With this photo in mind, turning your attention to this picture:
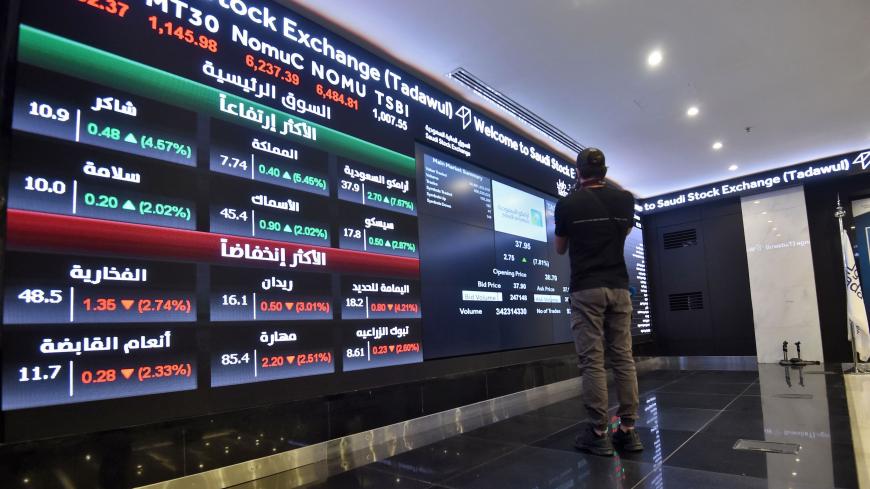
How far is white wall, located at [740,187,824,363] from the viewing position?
6.97 m

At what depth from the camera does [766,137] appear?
230 inches

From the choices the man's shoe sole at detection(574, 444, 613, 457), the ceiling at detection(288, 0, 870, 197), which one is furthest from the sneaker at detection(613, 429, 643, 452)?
the ceiling at detection(288, 0, 870, 197)

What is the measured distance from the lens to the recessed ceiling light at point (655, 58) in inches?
151

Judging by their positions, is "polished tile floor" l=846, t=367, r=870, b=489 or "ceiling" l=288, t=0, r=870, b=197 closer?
"polished tile floor" l=846, t=367, r=870, b=489

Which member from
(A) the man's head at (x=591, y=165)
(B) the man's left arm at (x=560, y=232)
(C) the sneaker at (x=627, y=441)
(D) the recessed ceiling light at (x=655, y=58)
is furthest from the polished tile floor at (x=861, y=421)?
(D) the recessed ceiling light at (x=655, y=58)

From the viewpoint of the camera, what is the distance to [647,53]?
384 centimetres

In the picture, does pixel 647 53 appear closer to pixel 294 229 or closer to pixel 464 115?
pixel 464 115

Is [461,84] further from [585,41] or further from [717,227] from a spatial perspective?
[717,227]

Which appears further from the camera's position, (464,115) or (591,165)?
(464,115)

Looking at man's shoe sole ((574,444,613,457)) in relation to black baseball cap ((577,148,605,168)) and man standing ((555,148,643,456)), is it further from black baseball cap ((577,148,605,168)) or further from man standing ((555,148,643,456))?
black baseball cap ((577,148,605,168))

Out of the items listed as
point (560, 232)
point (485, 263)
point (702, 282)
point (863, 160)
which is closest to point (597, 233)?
point (560, 232)

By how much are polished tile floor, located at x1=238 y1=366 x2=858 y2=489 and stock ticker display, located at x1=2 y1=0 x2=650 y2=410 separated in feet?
2.16

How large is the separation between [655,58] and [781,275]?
17.0ft

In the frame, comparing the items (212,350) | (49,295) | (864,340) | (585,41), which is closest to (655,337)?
(864,340)
